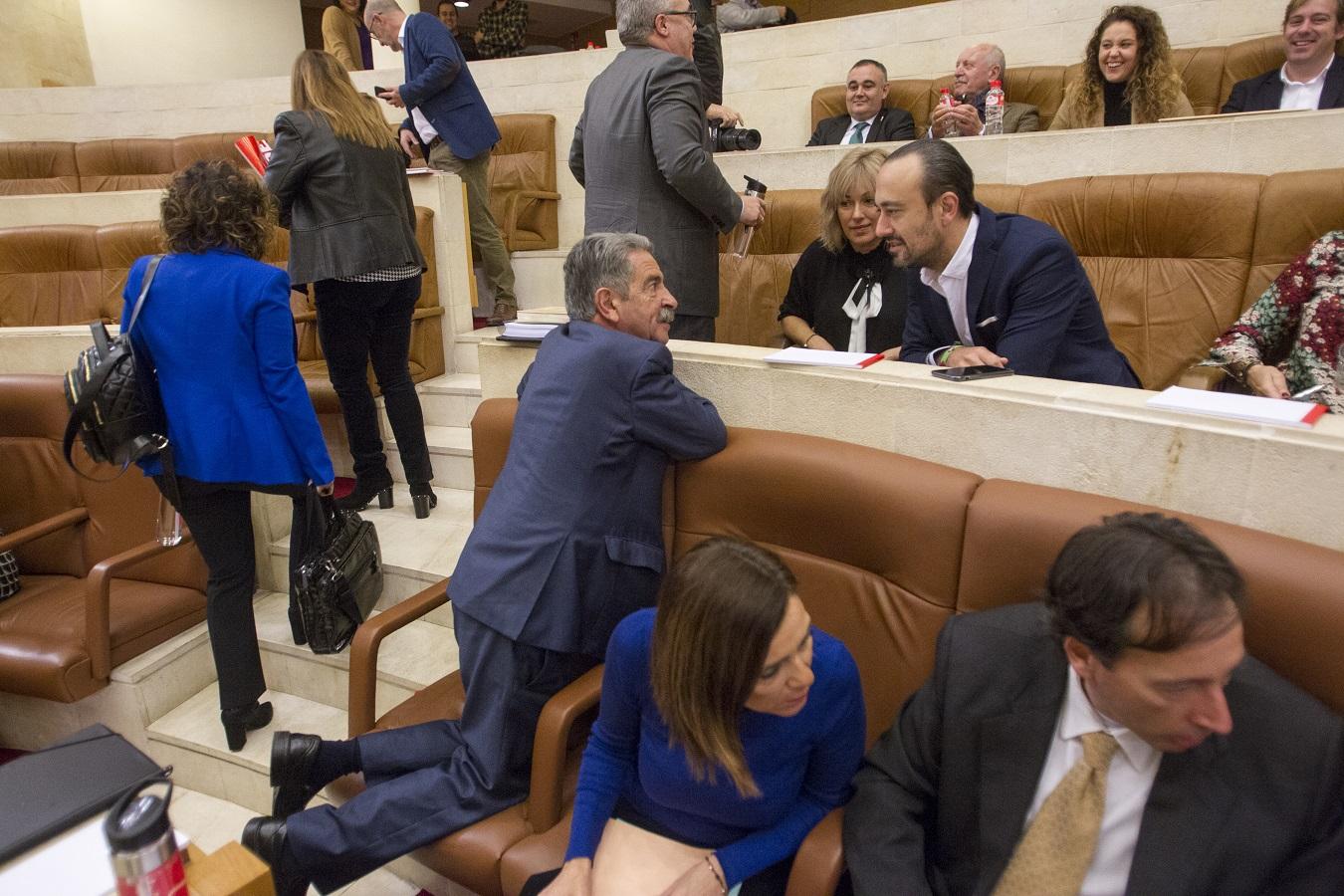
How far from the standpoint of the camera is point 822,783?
124cm

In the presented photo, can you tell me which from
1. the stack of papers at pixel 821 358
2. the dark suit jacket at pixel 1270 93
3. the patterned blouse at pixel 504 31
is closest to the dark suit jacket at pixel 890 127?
the dark suit jacket at pixel 1270 93

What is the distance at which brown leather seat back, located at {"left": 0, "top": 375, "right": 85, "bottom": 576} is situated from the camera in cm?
244

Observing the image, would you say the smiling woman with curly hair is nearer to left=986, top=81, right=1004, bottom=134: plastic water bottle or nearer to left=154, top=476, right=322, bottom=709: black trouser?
left=986, top=81, right=1004, bottom=134: plastic water bottle

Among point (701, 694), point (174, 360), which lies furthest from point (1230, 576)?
point (174, 360)

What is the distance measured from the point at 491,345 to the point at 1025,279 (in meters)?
1.27

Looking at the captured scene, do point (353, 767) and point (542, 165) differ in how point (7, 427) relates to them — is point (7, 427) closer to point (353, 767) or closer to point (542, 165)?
point (353, 767)

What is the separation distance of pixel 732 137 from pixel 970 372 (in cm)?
192

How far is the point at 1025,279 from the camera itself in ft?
5.47

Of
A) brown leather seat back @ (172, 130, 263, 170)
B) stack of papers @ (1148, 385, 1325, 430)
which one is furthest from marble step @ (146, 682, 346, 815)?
brown leather seat back @ (172, 130, 263, 170)

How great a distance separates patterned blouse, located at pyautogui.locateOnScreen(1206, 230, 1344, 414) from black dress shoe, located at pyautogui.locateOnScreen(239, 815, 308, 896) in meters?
2.23

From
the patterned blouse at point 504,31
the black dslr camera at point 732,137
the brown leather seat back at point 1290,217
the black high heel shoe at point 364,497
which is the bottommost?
the black high heel shoe at point 364,497

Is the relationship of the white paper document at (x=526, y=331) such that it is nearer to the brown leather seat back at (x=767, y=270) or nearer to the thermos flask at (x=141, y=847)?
the brown leather seat back at (x=767, y=270)

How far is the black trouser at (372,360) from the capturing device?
8.45ft

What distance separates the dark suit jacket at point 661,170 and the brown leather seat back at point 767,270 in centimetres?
72
